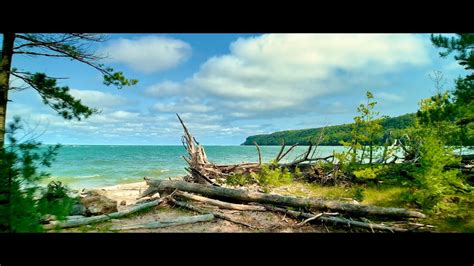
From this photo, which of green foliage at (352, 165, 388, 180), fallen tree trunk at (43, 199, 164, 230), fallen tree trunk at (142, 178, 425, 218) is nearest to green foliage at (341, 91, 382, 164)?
green foliage at (352, 165, 388, 180)

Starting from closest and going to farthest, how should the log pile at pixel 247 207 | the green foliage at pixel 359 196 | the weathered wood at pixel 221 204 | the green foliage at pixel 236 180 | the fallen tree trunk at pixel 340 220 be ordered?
1. the fallen tree trunk at pixel 340 220
2. the log pile at pixel 247 207
3. the weathered wood at pixel 221 204
4. the green foliage at pixel 359 196
5. the green foliage at pixel 236 180

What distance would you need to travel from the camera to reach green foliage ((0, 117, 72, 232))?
108 inches

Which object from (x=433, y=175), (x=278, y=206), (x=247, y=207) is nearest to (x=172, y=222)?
(x=247, y=207)

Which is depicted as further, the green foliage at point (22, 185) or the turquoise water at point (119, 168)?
the turquoise water at point (119, 168)

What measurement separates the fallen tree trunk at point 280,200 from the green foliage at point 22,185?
2.84 meters

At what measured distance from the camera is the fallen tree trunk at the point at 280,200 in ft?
14.6

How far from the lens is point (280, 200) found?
4.92 m

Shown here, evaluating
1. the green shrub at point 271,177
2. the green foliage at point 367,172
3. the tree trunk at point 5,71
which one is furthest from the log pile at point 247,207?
the tree trunk at point 5,71

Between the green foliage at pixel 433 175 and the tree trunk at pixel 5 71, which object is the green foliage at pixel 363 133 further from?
the tree trunk at pixel 5 71

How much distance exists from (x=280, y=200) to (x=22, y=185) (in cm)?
341
